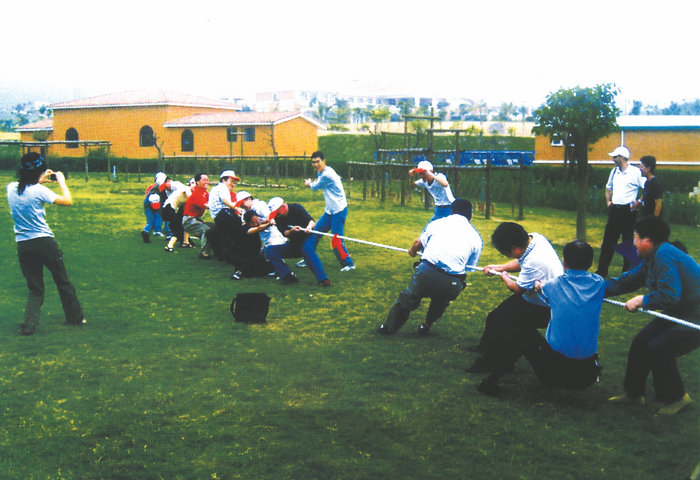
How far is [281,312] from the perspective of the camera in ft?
28.3

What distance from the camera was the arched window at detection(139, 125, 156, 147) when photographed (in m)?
42.9

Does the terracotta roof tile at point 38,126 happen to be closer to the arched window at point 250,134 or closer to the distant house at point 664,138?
the arched window at point 250,134

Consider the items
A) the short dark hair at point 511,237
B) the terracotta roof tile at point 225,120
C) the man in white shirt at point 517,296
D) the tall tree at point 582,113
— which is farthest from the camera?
the terracotta roof tile at point 225,120

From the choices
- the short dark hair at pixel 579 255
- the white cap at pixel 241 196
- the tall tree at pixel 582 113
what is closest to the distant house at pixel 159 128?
the tall tree at pixel 582 113

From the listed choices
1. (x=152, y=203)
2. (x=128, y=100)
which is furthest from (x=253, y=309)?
(x=128, y=100)

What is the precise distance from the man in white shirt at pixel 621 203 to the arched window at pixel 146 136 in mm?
36936

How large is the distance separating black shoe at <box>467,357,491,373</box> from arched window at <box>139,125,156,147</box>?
39841 mm

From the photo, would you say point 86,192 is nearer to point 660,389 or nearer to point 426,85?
point 660,389

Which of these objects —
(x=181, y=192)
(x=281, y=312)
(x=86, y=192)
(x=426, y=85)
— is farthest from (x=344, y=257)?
(x=426, y=85)

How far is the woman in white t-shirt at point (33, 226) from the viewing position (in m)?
7.00

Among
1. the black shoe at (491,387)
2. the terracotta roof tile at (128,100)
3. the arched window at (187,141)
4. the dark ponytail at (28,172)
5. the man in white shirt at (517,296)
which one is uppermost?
the terracotta roof tile at (128,100)

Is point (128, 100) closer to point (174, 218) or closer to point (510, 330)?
point (174, 218)

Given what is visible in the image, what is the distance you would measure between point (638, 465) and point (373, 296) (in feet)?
18.2

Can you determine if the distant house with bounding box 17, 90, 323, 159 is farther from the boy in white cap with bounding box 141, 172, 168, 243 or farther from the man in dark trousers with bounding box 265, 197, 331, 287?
the man in dark trousers with bounding box 265, 197, 331, 287
